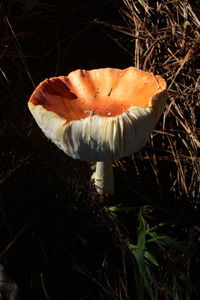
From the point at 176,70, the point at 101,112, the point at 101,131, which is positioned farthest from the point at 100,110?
the point at 176,70

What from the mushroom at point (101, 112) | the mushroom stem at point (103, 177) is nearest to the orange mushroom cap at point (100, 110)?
the mushroom at point (101, 112)

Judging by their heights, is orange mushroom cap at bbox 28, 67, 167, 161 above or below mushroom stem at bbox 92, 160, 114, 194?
above

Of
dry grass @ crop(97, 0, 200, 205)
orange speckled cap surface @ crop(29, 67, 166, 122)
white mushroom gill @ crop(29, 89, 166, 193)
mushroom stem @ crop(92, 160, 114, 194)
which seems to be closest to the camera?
white mushroom gill @ crop(29, 89, 166, 193)

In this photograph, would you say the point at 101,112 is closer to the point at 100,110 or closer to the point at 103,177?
the point at 100,110

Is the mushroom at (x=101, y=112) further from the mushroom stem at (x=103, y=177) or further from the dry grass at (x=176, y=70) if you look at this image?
the dry grass at (x=176, y=70)

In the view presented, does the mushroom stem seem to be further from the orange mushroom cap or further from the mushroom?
the orange mushroom cap

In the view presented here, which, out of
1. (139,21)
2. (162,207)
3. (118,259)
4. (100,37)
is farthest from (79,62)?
(118,259)

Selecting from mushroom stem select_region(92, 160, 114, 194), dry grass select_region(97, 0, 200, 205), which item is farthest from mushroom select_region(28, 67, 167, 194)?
dry grass select_region(97, 0, 200, 205)

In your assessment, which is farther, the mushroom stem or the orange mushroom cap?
the mushroom stem
